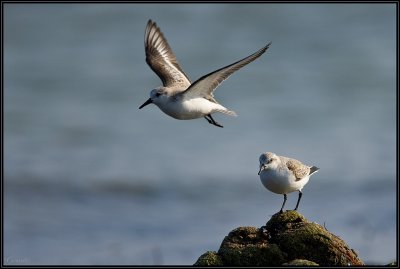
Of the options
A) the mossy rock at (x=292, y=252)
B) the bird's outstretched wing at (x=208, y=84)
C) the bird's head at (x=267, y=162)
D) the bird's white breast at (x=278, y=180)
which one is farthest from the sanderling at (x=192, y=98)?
the mossy rock at (x=292, y=252)

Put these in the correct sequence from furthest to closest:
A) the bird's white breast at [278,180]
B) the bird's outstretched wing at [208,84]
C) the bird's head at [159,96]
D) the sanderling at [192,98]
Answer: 1. the bird's head at [159,96]
2. the sanderling at [192,98]
3. the bird's outstretched wing at [208,84]
4. the bird's white breast at [278,180]

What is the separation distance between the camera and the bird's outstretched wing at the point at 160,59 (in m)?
9.80

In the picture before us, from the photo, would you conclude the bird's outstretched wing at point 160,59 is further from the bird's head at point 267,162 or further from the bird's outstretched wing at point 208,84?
the bird's head at point 267,162

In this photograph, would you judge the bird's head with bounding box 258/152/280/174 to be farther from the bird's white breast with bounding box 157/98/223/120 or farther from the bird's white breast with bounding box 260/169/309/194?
the bird's white breast with bounding box 157/98/223/120

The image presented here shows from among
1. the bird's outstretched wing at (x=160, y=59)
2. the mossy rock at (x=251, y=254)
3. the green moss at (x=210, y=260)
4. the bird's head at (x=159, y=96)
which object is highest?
the bird's outstretched wing at (x=160, y=59)

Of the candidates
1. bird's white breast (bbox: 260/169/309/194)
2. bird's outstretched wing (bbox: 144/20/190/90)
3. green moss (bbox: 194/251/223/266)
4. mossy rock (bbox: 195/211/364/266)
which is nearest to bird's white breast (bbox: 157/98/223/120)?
bird's outstretched wing (bbox: 144/20/190/90)

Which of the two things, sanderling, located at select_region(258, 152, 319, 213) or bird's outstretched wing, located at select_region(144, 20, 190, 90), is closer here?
sanderling, located at select_region(258, 152, 319, 213)

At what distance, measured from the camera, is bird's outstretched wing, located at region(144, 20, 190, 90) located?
32.1 feet

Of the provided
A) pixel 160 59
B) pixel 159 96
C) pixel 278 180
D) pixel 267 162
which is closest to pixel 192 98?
pixel 159 96

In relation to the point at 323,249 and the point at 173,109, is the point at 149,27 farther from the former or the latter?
the point at 323,249

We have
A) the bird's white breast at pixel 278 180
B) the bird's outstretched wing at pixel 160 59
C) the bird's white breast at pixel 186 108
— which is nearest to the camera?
the bird's white breast at pixel 278 180

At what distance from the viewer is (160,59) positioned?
1031cm

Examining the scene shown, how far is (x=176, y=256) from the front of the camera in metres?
10.2

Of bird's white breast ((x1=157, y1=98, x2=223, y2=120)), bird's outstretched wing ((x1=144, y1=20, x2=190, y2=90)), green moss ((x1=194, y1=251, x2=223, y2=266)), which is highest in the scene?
bird's outstretched wing ((x1=144, y1=20, x2=190, y2=90))
